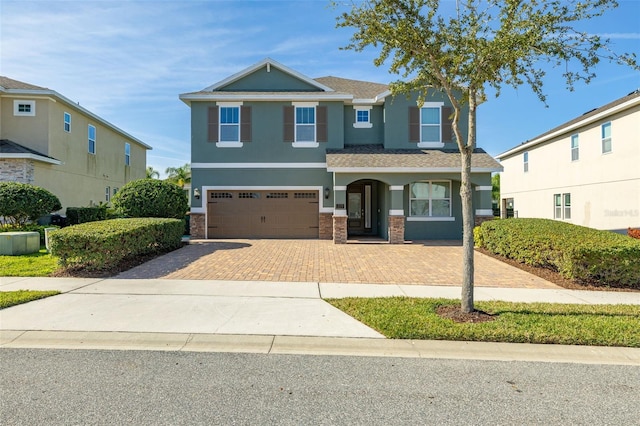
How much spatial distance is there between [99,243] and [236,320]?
5.33 metres

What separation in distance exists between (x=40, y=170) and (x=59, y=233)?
36.5ft

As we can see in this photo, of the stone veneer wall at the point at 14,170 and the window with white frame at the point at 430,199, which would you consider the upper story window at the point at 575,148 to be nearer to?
the window with white frame at the point at 430,199

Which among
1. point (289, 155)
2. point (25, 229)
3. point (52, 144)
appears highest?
point (52, 144)

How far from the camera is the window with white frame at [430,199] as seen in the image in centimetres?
1678

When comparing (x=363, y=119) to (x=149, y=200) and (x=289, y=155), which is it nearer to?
(x=289, y=155)

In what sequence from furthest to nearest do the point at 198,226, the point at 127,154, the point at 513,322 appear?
1. the point at 127,154
2. the point at 198,226
3. the point at 513,322

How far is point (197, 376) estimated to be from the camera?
394cm

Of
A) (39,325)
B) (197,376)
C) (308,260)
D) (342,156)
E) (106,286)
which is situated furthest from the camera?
(342,156)

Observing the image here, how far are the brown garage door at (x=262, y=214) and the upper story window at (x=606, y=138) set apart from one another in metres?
15.0

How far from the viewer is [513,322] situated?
211 inches

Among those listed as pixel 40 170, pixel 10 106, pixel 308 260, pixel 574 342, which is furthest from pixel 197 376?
pixel 10 106

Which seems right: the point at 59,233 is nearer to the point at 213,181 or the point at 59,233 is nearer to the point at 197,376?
the point at 197,376

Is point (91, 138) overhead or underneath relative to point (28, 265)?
overhead

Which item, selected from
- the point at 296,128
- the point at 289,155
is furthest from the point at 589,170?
the point at 289,155
